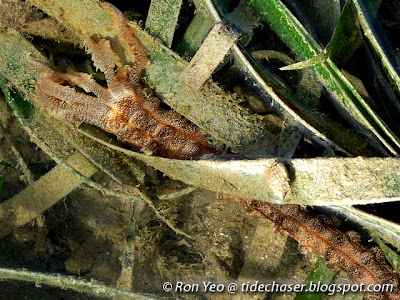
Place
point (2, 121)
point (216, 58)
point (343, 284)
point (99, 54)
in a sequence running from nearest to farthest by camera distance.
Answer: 1. point (216, 58)
2. point (99, 54)
3. point (343, 284)
4. point (2, 121)

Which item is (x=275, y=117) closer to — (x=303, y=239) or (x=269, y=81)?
(x=269, y=81)

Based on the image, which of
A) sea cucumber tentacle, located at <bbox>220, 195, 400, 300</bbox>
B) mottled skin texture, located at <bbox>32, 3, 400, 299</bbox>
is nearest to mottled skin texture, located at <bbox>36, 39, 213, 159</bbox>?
mottled skin texture, located at <bbox>32, 3, 400, 299</bbox>

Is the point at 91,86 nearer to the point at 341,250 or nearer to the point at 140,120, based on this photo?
the point at 140,120

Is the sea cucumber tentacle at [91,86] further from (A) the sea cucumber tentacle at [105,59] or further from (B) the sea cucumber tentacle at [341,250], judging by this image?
(B) the sea cucumber tentacle at [341,250]

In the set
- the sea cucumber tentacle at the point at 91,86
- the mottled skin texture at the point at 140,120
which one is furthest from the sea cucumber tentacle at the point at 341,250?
the sea cucumber tentacle at the point at 91,86

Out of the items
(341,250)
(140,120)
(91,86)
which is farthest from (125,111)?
(341,250)

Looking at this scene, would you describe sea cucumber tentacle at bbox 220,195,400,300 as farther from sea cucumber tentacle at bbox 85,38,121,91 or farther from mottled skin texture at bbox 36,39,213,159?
sea cucumber tentacle at bbox 85,38,121,91

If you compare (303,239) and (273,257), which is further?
(273,257)

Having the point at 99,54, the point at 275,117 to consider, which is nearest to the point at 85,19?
the point at 99,54

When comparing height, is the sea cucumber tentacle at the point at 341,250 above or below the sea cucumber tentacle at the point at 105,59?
below
